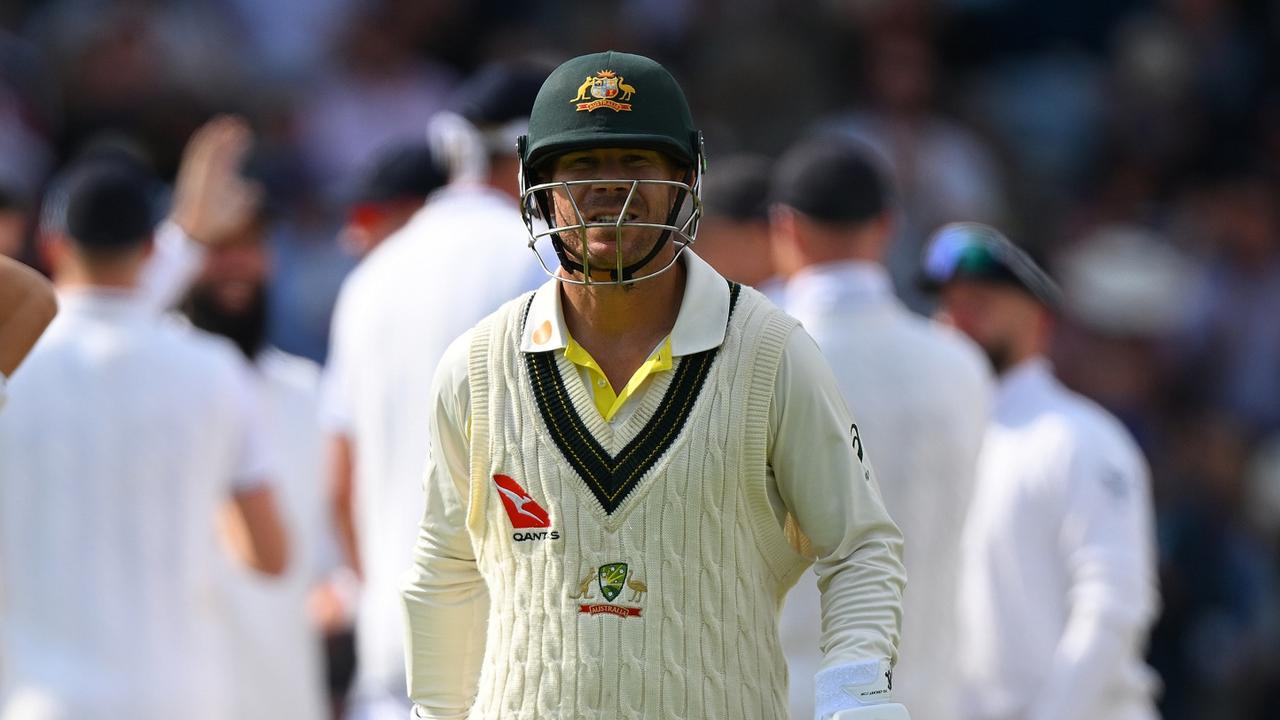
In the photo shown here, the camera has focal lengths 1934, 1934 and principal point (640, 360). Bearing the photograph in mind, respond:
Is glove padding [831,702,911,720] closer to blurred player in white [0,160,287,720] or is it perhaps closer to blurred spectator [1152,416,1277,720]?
blurred player in white [0,160,287,720]

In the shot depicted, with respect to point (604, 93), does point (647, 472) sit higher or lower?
lower

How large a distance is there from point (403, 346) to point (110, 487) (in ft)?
3.56

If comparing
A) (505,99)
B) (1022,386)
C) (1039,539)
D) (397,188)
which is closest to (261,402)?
(397,188)

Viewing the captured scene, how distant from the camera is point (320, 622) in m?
8.17

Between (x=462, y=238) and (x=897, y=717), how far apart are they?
101 inches

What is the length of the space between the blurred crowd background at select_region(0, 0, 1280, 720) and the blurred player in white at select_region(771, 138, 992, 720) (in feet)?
17.9

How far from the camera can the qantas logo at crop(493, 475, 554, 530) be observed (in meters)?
3.44

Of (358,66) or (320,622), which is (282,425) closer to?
(320,622)

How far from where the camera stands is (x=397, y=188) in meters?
7.69

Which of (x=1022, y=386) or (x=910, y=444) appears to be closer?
(x=910, y=444)

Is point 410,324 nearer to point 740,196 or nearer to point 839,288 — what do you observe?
point 839,288

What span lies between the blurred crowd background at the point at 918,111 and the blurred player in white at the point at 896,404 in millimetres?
5470

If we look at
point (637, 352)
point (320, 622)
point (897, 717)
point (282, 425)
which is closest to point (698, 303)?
point (637, 352)

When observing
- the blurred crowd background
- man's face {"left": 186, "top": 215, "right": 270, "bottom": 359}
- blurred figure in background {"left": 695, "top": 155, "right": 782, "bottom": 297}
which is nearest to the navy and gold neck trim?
blurred figure in background {"left": 695, "top": 155, "right": 782, "bottom": 297}
